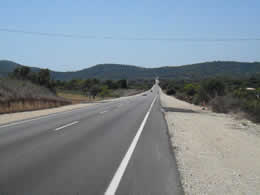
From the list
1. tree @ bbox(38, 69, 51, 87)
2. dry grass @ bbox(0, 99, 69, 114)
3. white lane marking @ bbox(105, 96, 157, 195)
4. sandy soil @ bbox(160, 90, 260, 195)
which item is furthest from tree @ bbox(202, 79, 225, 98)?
tree @ bbox(38, 69, 51, 87)

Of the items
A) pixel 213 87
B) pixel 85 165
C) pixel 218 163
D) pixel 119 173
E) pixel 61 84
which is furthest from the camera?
pixel 61 84

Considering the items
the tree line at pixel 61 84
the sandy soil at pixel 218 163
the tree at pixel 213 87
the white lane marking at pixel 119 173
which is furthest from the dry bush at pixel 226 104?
the tree line at pixel 61 84

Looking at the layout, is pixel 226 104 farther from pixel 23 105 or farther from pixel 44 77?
pixel 44 77

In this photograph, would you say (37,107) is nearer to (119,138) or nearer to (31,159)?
(119,138)

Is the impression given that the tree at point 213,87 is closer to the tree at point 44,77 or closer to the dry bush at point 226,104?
the dry bush at point 226,104

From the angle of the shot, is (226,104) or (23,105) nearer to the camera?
(23,105)

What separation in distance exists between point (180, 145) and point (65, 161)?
431cm

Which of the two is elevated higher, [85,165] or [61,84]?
[61,84]

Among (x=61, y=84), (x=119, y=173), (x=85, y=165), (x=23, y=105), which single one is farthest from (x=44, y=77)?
(x=61, y=84)

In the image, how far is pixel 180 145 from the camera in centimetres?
949

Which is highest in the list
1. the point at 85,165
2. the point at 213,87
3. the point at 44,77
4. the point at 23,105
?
the point at 44,77

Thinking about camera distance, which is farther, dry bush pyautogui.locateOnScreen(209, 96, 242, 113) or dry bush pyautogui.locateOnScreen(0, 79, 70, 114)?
dry bush pyautogui.locateOnScreen(209, 96, 242, 113)

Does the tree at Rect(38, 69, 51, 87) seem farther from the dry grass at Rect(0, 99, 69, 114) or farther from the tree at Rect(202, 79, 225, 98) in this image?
the tree at Rect(202, 79, 225, 98)

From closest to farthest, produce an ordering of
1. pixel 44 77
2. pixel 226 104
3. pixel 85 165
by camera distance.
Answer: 1. pixel 85 165
2. pixel 226 104
3. pixel 44 77
